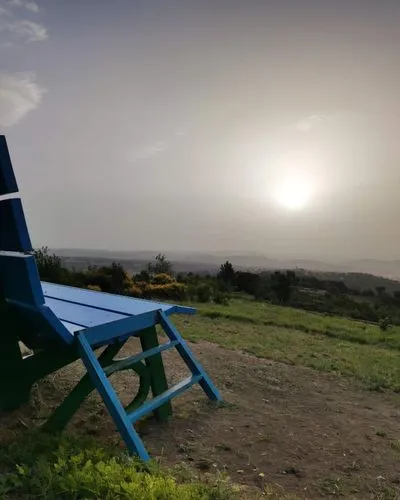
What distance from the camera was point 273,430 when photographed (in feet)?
10.5

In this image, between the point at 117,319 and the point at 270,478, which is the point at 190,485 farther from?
the point at 117,319

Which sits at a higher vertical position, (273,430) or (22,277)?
(22,277)

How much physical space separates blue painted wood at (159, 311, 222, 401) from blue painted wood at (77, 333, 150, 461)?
2.31 feet

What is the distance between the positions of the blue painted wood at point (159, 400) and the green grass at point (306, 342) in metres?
2.42

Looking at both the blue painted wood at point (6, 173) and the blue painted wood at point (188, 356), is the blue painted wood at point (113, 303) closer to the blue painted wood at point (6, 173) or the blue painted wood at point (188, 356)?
the blue painted wood at point (188, 356)

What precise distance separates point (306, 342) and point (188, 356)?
4261 mm

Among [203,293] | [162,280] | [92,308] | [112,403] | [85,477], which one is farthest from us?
[162,280]

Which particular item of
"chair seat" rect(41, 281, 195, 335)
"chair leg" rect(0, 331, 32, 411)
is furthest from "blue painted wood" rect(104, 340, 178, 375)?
"chair leg" rect(0, 331, 32, 411)

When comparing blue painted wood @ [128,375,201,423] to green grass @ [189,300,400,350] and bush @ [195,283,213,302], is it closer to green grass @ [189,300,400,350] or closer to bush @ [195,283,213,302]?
green grass @ [189,300,400,350]

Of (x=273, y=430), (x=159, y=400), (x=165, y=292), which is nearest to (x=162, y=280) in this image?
(x=165, y=292)

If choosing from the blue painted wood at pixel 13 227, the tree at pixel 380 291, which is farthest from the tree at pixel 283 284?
the blue painted wood at pixel 13 227

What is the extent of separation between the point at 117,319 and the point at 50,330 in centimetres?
45

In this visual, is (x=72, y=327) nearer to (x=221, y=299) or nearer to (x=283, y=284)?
(x=221, y=299)

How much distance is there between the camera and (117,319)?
2977mm
